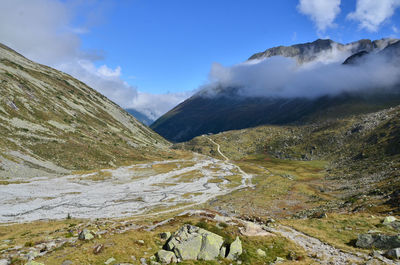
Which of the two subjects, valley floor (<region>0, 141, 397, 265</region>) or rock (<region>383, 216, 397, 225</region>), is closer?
valley floor (<region>0, 141, 397, 265</region>)

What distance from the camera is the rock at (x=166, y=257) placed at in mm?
22906

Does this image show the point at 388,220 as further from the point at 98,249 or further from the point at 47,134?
the point at 47,134

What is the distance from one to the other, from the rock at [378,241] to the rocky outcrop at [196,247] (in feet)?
51.9

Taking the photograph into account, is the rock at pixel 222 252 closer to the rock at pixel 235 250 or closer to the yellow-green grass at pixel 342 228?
the rock at pixel 235 250

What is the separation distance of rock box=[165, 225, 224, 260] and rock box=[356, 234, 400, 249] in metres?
18.0

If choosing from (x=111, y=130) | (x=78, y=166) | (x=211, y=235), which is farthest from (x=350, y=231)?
(x=111, y=130)

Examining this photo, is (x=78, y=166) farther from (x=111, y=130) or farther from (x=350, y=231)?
(x=350, y=231)

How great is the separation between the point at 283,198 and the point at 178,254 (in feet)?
202

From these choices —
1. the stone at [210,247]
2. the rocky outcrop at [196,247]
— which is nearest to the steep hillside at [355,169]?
the rocky outcrop at [196,247]

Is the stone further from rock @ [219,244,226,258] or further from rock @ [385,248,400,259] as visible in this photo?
rock @ [385,248,400,259]

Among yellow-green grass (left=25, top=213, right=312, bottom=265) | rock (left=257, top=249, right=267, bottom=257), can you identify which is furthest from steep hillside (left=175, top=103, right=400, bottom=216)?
rock (left=257, top=249, right=267, bottom=257)

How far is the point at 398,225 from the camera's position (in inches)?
1329

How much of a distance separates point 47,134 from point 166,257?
132480mm

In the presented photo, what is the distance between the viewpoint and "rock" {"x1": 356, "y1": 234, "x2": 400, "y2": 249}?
88.4 feet
